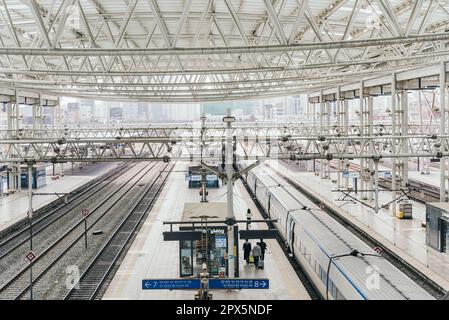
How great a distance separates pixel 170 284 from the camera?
277 inches

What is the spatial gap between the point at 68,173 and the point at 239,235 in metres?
30.1

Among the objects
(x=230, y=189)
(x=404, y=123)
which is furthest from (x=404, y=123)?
(x=230, y=189)

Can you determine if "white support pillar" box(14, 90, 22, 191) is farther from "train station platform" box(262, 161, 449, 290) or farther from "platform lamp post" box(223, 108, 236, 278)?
"platform lamp post" box(223, 108, 236, 278)

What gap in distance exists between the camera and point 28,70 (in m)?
11.7

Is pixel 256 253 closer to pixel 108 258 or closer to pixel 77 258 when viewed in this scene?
pixel 108 258

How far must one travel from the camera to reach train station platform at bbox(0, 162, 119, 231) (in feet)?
65.6

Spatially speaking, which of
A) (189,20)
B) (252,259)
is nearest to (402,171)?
(252,259)

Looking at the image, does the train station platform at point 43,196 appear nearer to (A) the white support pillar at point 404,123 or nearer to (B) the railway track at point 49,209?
(B) the railway track at point 49,209

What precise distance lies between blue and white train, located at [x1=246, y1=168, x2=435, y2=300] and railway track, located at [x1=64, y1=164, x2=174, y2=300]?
19.9ft

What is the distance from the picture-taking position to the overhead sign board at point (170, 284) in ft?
22.7

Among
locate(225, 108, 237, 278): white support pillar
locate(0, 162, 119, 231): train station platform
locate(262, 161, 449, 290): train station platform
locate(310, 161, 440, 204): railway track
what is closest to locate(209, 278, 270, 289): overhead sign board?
locate(225, 108, 237, 278): white support pillar

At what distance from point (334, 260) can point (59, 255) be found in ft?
33.5

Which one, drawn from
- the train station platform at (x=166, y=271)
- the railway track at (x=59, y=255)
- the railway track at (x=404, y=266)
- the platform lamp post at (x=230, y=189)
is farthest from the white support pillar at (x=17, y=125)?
the railway track at (x=404, y=266)

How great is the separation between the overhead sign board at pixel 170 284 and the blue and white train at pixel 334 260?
120 inches
